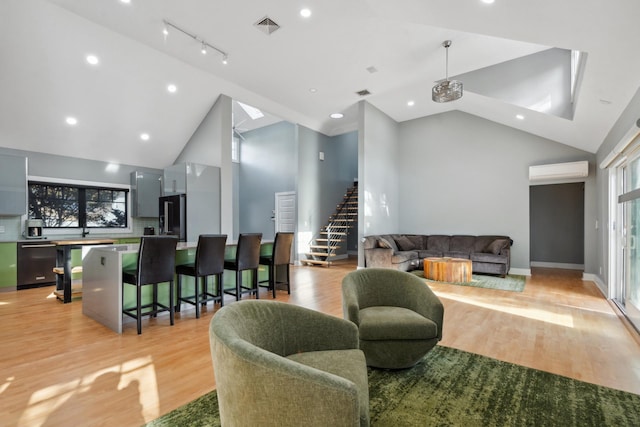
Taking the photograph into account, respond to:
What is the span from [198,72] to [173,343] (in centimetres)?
487

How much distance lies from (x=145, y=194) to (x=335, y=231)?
5004mm

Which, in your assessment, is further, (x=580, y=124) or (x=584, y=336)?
(x=580, y=124)

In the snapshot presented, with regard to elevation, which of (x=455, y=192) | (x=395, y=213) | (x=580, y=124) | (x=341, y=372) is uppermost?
(x=580, y=124)

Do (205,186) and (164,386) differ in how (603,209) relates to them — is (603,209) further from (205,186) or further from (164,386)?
(205,186)

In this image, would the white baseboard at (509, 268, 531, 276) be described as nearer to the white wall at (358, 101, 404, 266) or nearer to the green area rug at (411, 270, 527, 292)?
the green area rug at (411, 270, 527, 292)

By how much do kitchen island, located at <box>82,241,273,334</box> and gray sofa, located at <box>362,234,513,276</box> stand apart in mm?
3942

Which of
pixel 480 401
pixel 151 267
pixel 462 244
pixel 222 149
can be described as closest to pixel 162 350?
pixel 151 267

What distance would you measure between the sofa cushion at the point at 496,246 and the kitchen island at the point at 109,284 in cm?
600

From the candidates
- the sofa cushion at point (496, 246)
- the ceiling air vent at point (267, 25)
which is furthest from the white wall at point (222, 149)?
the sofa cushion at point (496, 246)

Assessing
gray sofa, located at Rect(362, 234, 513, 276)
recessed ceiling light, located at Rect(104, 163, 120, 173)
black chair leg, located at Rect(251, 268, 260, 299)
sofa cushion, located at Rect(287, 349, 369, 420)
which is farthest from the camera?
recessed ceiling light, located at Rect(104, 163, 120, 173)

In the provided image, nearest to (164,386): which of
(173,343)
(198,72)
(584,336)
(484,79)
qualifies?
(173,343)

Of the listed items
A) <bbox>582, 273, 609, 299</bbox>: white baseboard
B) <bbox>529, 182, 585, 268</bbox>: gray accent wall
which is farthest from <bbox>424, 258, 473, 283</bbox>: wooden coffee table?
<bbox>529, 182, 585, 268</bbox>: gray accent wall

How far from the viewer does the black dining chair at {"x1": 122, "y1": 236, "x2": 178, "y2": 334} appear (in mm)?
3270

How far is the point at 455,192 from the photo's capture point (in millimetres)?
7754
